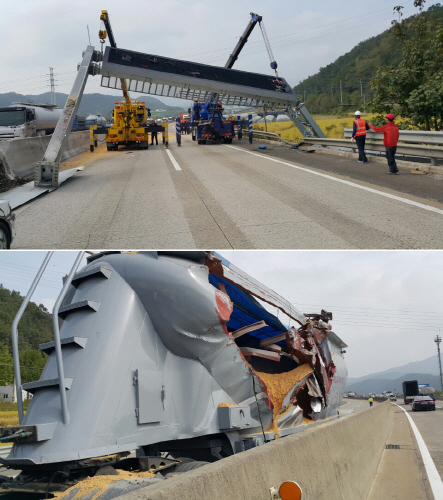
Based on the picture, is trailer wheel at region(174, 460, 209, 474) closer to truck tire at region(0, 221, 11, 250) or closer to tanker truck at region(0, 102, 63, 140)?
truck tire at region(0, 221, 11, 250)

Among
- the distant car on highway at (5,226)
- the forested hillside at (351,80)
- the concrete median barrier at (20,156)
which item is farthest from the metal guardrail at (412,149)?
the forested hillside at (351,80)

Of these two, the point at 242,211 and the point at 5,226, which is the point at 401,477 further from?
the point at 5,226

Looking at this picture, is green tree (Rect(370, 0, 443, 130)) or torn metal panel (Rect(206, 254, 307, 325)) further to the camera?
green tree (Rect(370, 0, 443, 130))

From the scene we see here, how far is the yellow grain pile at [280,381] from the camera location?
258 inches

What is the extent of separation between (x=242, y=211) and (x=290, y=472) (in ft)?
25.2

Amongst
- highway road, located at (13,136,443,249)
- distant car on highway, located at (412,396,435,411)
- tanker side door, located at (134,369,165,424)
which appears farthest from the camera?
distant car on highway, located at (412,396,435,411)

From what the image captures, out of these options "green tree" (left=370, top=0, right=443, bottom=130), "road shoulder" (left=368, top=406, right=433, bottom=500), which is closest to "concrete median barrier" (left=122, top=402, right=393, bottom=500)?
"road shoulder" (left=368, top=406, right=433, bottom=500)

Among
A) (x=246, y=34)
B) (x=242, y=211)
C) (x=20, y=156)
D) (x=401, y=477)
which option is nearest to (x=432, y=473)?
(x=401, y=477)

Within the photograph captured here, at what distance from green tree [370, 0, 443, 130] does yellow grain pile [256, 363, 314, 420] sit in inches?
685

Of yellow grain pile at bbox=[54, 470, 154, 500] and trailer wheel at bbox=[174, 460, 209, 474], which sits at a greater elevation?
yellow grain pile at bbox=[54, 470, 154, 500]

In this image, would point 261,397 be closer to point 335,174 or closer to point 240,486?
point 240,486

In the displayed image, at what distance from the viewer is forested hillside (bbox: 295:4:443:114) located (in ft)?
297

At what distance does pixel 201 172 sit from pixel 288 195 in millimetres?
6239

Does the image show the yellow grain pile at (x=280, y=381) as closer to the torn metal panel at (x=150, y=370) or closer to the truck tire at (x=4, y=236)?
the torn metal panel at (x=150, y=370)
